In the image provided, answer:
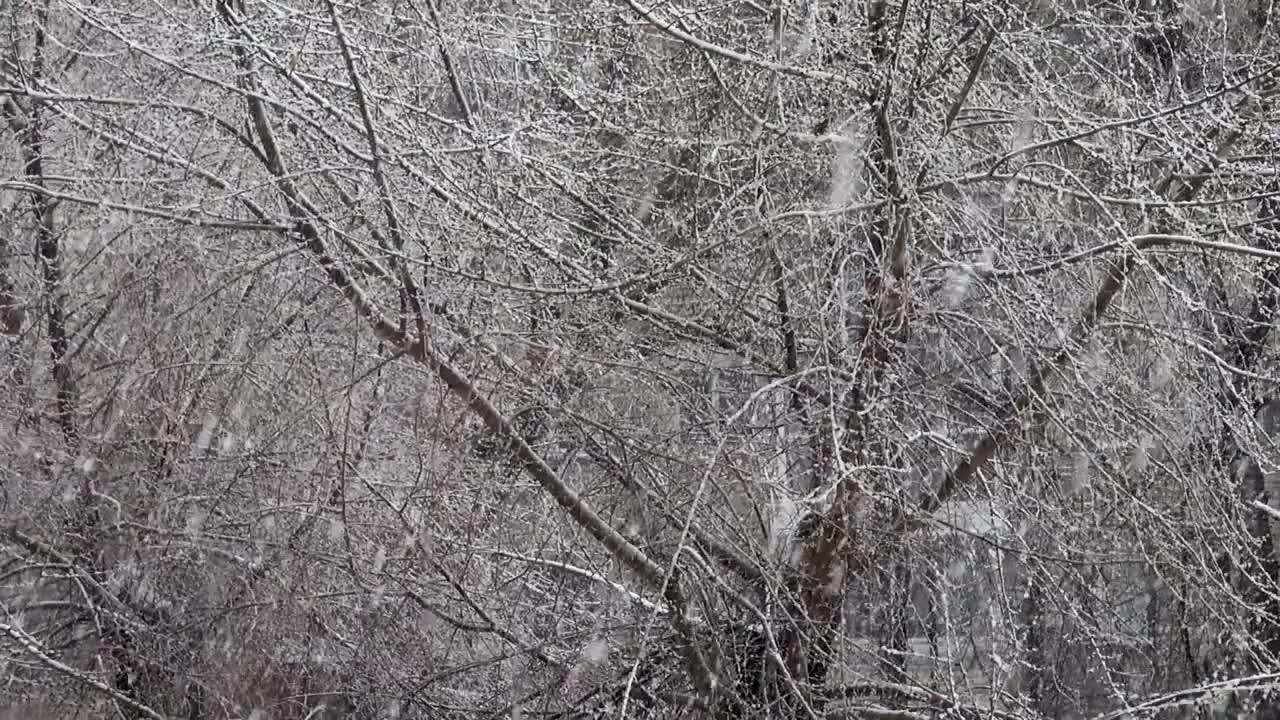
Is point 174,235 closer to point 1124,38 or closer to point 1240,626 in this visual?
point 1124,38

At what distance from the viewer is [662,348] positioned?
3824mm

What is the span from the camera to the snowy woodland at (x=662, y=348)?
349cm

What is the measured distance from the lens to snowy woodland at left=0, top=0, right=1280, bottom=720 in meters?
3.49

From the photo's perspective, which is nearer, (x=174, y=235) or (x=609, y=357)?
(x=609, y=357)

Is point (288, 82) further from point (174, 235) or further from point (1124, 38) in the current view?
point (1124, 38)

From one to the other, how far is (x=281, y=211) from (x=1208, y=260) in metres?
2.68

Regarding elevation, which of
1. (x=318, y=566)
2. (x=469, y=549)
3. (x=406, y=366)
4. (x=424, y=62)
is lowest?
(x=318, y=566)

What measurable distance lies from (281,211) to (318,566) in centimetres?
108

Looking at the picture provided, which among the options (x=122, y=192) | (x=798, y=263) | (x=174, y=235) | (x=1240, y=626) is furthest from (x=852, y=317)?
(x=122, y=192)

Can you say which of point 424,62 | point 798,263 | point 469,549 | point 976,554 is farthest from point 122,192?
point 976,554

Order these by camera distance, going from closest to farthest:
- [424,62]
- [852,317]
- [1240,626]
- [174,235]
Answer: [852,317] < [1240,626] < [174,235] < [424,62]

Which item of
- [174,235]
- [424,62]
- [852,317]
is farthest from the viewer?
[424,62]

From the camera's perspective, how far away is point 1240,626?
12.4 feet

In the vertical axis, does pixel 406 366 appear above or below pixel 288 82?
below
